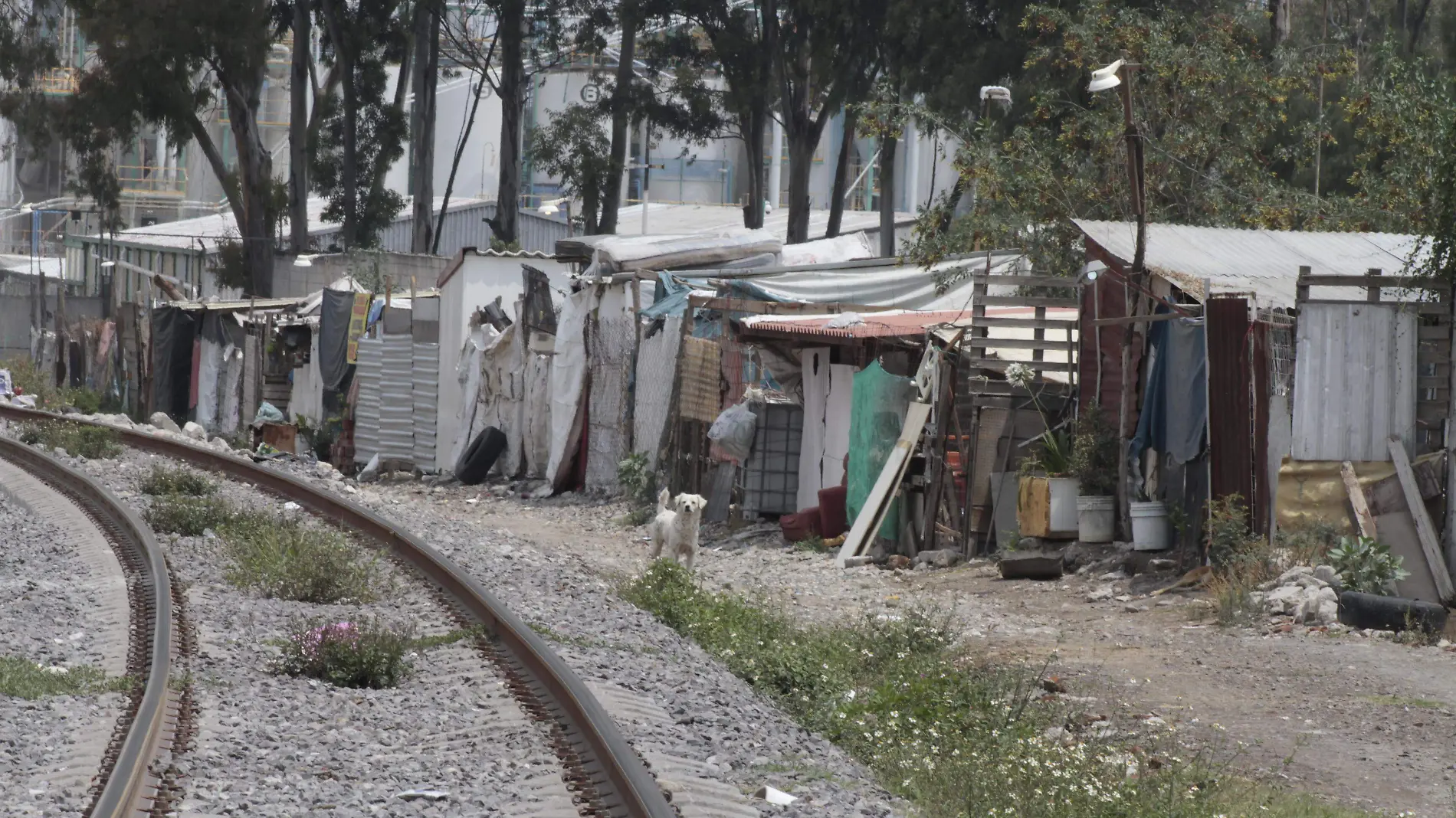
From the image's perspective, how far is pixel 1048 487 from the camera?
527 inches

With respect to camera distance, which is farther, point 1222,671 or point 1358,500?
point 1358,500

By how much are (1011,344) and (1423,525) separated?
4.52 m

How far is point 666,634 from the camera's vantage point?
9.37 m

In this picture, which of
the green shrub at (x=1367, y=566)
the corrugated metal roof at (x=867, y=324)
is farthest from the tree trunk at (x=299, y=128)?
the green shrub at (x=1367, y=566)

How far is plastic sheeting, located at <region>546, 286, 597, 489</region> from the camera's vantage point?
21.2m

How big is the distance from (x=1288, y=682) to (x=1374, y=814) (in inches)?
102

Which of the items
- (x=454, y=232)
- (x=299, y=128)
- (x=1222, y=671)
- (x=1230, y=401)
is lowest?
(x=1222, y=671)

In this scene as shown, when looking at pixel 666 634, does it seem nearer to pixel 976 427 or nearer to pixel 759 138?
pixel 976 427

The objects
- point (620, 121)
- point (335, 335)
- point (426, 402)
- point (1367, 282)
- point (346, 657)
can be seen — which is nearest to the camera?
point (346, 657)

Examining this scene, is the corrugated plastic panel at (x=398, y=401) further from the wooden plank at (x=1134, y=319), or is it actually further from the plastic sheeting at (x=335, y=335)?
the wooden plank at (x=1134, y=319)

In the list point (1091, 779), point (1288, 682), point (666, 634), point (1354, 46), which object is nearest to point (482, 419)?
point (666, 634)

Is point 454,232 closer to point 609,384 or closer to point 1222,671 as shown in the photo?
point 609,384

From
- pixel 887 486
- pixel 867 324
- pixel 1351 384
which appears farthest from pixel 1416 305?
pixel 867 324

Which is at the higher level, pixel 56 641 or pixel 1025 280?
pixel 1025 280
